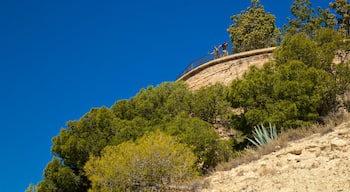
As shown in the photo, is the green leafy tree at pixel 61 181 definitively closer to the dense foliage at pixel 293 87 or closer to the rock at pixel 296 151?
the dense foliage at pixel 293 87

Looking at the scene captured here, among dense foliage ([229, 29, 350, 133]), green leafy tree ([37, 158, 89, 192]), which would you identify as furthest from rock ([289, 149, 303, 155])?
green leafy tree ([37, 158, 89, 192])

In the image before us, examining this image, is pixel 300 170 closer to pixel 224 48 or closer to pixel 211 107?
pixel 211 107

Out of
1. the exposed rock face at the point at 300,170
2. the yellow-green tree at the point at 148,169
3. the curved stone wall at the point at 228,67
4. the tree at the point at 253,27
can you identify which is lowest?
the exposed rock face at the point at 300,170

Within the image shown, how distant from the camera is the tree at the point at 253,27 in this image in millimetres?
30547

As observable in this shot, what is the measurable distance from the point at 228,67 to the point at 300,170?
48.9 ft

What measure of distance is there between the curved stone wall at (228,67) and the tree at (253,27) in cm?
558

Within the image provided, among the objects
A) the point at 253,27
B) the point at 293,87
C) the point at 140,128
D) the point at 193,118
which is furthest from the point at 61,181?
the point at 253,27

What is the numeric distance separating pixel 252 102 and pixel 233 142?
59.5 inches

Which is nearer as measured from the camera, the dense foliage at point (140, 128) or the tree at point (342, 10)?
the dense foliage at point (140, 128)

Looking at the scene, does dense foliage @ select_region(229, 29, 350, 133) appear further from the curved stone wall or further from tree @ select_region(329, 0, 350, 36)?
tree @ select_region(329, 0, 350, 36)

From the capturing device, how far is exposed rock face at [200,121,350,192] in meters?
8.33

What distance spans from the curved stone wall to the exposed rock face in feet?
39.1

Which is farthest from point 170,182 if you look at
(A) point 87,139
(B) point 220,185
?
(A) point 87,139

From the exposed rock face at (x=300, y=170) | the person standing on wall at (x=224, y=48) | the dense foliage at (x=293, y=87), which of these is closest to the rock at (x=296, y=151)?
the exposed rock face at (x=300, y=170)
